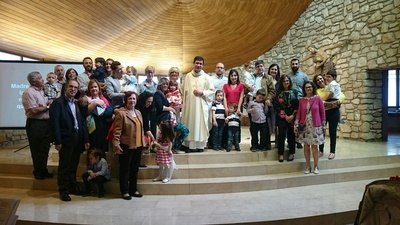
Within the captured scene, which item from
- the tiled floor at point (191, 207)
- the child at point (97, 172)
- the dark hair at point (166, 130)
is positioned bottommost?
the tiled floor at point (191, 207)

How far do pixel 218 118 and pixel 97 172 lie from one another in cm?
186

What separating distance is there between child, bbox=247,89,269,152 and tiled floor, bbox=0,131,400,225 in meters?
0.91

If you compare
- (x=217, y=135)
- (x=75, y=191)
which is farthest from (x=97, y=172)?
(x=217, y=135)

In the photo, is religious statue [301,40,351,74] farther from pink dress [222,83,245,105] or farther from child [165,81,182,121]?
child [165,81,182,121]

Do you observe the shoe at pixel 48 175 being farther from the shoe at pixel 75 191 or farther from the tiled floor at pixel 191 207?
the shoe at pixel 75 191

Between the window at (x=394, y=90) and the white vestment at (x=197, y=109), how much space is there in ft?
24.4

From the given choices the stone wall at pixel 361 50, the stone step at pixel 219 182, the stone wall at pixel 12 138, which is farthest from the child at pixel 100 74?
the stone wall at pixel 361 50

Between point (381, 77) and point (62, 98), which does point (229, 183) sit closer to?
point (62, 98)

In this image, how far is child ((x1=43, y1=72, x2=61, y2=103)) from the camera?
420 centimetres

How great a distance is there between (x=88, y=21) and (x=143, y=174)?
9.97 ft

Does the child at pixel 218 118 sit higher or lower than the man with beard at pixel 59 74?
lower

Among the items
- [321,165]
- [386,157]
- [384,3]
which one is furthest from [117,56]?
[384,3]

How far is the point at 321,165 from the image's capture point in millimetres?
4418

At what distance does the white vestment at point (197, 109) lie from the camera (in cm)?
422
